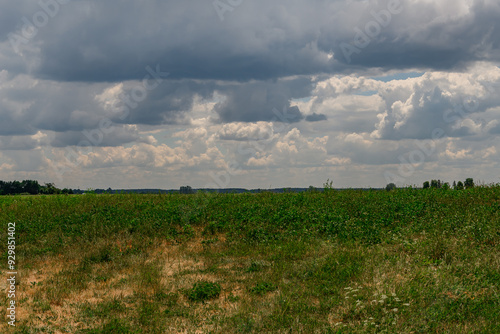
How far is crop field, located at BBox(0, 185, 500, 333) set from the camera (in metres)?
9.36

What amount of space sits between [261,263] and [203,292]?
278 cm

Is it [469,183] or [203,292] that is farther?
[469,183]

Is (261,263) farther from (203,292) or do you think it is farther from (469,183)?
(469,183)

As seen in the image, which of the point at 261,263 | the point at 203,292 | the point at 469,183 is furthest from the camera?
the point at 469,183

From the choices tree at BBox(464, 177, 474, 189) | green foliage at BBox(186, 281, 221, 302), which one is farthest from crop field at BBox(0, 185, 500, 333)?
tree at BBox(464, 177, 474, 189)

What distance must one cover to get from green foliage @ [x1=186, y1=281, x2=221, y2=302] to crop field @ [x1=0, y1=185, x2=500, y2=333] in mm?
35

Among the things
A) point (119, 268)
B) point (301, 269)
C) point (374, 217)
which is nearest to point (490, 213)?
point (374, 217)

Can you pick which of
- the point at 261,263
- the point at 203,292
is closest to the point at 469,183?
the point at 261,263

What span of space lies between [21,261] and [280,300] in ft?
34.7

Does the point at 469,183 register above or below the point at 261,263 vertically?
above

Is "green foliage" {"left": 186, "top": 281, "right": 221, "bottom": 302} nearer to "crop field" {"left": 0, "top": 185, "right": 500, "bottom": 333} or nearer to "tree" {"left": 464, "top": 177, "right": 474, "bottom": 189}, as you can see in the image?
"crop field" {"left": 0, "top": 185, "right": 500, "bottom": 333}

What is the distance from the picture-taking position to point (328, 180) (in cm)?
2420

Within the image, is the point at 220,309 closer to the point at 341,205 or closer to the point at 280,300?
the point at 280,300

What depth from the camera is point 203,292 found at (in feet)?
36.2
